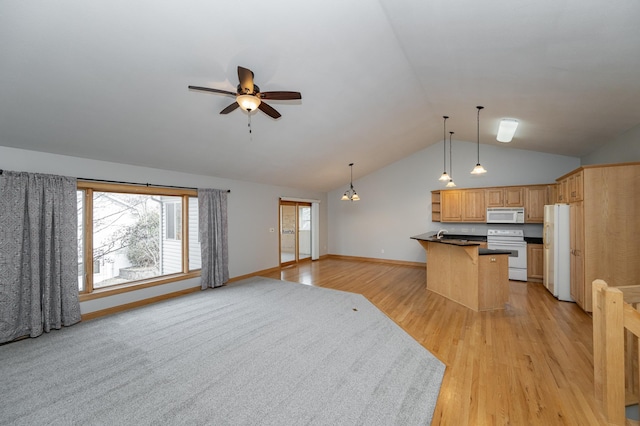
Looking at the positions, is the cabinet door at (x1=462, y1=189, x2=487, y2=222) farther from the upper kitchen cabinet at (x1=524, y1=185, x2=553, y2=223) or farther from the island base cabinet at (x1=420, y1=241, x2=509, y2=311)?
the island base cabinet at (x1=420, y1=241, x2=509, y2=311)

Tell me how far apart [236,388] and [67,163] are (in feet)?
13.0

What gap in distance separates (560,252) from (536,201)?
1.84 meters

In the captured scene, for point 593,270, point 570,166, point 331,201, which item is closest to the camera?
point 593,270

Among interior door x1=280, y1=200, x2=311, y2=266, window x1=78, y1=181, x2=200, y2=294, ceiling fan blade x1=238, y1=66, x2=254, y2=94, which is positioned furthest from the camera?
interior door x1=280, y1=200, x2=311, y2=266

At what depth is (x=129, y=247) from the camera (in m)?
4.55

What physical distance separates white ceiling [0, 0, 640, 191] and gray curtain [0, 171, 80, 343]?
1.88 ft

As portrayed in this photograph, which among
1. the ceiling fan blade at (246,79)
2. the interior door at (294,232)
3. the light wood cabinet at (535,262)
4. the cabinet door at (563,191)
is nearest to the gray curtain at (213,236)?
the interior door at (294,232)

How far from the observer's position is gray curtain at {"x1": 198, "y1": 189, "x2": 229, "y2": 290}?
5273 millimetres

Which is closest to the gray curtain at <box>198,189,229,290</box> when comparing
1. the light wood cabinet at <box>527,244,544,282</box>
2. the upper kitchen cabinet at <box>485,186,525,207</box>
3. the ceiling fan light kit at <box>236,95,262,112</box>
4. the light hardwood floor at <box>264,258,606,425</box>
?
the light hardwood floor at <box>264,258,606,425</box>

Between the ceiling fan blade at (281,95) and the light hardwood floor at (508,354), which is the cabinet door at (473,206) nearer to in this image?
the light hardwood floor at (508,354)

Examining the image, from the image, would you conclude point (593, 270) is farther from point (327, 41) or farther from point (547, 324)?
point (327, 41)

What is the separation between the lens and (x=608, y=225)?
359 cm

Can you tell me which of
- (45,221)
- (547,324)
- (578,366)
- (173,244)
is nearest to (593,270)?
(547,324)

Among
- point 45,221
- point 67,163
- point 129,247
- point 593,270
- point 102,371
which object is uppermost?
point 67,163
